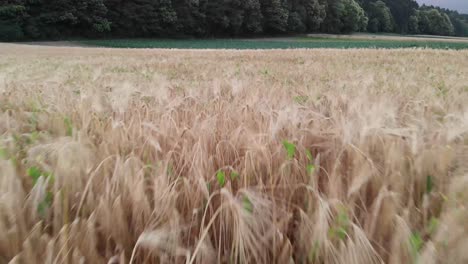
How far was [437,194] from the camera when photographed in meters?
0.97

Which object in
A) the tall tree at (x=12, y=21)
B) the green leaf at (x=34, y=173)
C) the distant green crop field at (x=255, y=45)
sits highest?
the tall tree at (x=12, y=21)

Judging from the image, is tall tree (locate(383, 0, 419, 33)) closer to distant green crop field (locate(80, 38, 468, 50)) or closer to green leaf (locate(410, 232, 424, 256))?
distant green crop field (locate(80, 38, 468, 50))

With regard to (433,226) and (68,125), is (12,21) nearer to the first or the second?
(68,125)

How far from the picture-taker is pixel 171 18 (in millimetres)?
47094

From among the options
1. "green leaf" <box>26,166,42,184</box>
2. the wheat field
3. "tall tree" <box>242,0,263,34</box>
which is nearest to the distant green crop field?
"tall tree" <box>242,0,263,34</box>

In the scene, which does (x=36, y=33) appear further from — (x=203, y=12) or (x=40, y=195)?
(x=40, y=195)

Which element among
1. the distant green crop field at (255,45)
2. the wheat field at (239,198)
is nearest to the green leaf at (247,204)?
the wheat field at (239,198)

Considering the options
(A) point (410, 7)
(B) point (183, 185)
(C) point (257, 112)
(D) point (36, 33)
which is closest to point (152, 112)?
(C) point (257, 112)

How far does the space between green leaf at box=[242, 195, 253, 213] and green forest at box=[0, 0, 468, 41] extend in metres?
45.9

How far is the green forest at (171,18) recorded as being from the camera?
137 ft

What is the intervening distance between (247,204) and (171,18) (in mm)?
49376

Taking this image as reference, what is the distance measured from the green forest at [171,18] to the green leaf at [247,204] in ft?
151

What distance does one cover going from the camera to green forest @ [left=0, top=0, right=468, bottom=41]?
41.7m

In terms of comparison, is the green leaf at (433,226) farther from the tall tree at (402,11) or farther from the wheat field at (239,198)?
the tall tree at (402,11)
